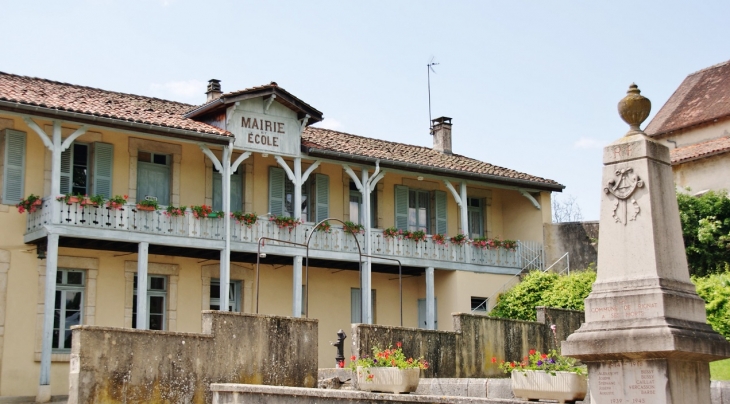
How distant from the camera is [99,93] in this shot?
22.5m

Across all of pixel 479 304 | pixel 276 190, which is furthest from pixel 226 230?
pixel 479 304

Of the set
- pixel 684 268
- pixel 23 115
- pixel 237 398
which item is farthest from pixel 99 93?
pixel 684 268

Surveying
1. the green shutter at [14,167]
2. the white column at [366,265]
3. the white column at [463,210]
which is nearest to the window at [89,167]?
the green shutter at [14,167]

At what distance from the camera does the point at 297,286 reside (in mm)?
22406

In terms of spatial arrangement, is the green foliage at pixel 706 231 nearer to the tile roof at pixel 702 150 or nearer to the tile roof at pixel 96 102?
the tile roof at pixel 702 150

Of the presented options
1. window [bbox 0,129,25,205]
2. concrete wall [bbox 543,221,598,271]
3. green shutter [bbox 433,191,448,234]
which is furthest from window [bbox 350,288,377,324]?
window [bbox 0,129,25,205]

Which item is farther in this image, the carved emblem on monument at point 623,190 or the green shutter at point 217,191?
the green shutter at point 217,191

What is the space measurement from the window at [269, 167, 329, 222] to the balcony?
0.90 meters

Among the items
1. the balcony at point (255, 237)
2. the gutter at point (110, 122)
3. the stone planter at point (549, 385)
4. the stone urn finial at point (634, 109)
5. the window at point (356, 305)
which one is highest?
the gutter at point (110, 122)

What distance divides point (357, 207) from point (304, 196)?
165 centimetres

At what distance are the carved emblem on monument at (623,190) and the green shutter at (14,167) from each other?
45.8ft

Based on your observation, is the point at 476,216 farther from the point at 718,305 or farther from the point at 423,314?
the point at 718,305

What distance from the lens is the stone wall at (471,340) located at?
53.6ft

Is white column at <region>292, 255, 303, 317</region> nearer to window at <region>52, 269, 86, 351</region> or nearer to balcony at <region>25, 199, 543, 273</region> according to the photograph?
balcony at <region>25, 199, 543, 273</region>
